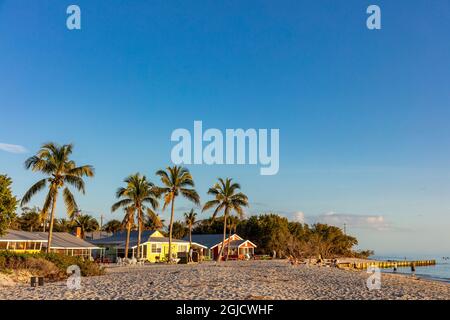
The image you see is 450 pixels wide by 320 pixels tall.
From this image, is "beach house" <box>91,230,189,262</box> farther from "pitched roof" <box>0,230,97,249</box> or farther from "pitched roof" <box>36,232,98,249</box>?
→ "pitched roof" <box>0,230,97,249</box>

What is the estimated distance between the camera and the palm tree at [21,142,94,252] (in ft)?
113

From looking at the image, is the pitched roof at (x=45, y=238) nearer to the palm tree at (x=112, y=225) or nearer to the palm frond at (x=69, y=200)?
the palm frond at (x=69, y=200)

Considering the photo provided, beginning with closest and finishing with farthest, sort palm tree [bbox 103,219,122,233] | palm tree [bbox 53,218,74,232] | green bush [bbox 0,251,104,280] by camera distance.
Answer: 1. green bush [bbox 0,251,104,280]
2. palm tree [bbox 53,218,74,232]
3. palm tree [bbox 103,219,122,233]

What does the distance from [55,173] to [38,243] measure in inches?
376

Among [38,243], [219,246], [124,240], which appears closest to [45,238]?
[38,243]

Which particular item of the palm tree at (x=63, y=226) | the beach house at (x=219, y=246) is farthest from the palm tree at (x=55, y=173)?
the palm tree at (x=63, y=226)

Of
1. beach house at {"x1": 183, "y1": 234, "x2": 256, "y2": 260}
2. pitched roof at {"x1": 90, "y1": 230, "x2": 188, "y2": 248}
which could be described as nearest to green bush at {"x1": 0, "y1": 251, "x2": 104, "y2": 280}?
pitched roof at {"x1": 90, "y1": 230, "x2": 188, "y2": 248}

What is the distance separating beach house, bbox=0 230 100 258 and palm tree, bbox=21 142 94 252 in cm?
378

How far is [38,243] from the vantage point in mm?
41062

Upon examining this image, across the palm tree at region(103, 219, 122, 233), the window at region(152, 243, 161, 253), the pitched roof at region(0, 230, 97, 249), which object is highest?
the palm tree at region(103, 219, 122, 233)

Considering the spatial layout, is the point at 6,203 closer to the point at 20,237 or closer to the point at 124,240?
the point at 20,237

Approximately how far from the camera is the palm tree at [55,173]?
34.5m
